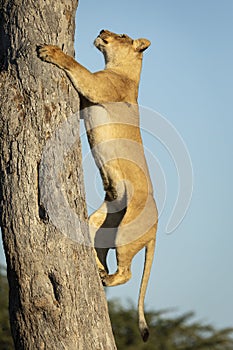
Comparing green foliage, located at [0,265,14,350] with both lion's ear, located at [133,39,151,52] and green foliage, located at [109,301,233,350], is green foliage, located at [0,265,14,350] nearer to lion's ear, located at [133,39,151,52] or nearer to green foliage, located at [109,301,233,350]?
green foliage, located at [109,301,233,350]

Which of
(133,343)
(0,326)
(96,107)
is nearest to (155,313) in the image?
(133,343)

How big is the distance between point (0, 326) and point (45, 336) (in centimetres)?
1245

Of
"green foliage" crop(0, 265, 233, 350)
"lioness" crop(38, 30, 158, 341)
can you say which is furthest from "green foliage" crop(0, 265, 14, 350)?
"lioness" crop(38, 30, 158, 341)

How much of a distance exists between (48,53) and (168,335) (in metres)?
14.1

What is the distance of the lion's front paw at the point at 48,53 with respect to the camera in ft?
19.9

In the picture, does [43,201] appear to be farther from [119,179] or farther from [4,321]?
[4,321]

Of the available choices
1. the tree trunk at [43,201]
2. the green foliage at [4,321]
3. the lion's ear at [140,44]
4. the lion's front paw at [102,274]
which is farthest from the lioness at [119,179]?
the green foliage at [4,321]

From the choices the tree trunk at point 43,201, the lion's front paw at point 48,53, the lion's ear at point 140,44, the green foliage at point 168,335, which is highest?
the lion's ear at point 140,44

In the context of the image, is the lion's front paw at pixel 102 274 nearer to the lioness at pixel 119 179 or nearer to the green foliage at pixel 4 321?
the lioness at pixel 119 179

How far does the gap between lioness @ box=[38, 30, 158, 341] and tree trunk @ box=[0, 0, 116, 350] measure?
64 cm

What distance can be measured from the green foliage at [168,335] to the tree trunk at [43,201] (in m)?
12.8

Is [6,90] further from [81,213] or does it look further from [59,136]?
[81,213]

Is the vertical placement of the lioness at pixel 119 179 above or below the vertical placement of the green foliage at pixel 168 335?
above

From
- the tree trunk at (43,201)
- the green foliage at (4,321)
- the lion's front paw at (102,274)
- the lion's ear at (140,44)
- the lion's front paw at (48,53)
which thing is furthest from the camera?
the green foliage at (4,321)
